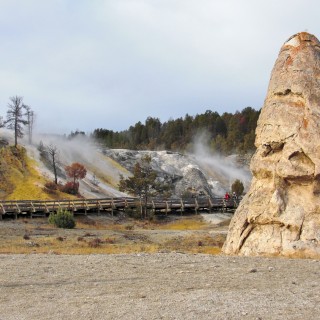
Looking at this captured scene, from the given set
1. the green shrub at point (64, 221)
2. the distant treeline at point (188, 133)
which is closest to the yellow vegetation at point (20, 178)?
the green shrub at point (64, 221)

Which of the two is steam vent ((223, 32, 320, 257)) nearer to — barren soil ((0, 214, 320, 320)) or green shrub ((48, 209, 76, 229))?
barren soil ((0, 214, 320, 320))

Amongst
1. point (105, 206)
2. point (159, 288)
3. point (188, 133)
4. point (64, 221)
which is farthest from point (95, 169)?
point (159, 288)

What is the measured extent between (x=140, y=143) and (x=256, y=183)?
156m

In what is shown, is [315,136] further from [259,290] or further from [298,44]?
[259,290]

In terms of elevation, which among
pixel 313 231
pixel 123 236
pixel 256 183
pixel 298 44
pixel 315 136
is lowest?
pixel 123 236

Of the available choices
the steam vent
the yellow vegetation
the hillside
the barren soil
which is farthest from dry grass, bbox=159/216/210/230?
the barren soil

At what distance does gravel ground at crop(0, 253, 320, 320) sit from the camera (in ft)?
35.7

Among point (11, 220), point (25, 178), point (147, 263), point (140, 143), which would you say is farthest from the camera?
point (140, 143)

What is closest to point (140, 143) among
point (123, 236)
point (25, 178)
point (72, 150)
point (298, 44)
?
point (72, 150)

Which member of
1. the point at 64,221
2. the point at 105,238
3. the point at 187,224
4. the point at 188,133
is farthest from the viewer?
the point at 188,133

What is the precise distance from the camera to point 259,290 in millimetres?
12594

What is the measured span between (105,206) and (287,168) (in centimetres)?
4396

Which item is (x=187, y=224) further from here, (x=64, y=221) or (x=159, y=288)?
(x=159, y=288)

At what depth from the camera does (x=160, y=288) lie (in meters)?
13.1
